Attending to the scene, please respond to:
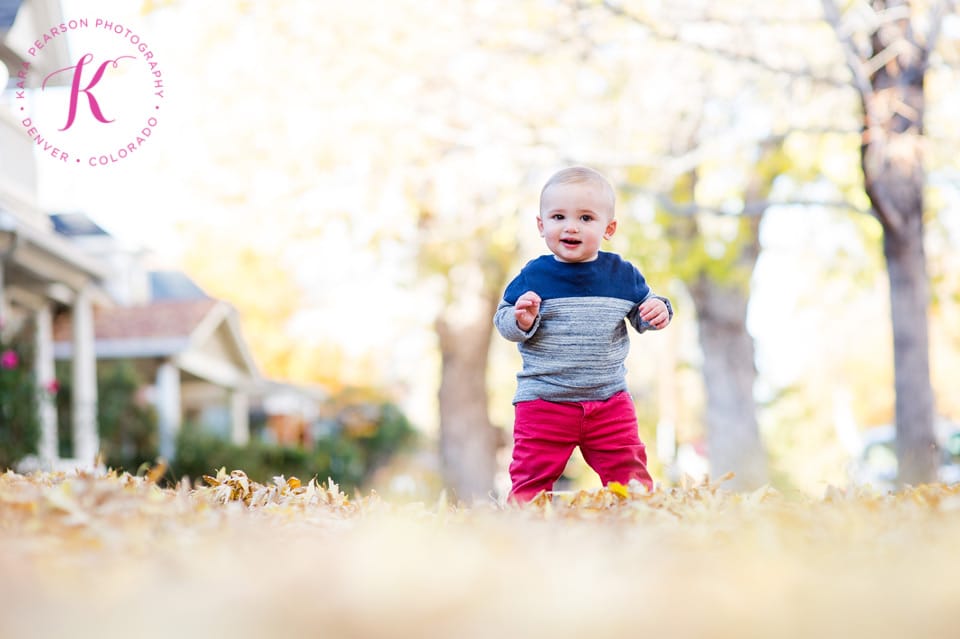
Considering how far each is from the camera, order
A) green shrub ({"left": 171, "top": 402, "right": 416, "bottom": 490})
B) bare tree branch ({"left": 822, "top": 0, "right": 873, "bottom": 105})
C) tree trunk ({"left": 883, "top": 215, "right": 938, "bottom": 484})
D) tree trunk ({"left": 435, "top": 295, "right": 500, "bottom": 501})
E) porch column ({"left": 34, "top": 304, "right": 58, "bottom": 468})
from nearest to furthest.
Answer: bare tree branch ({"left": 822, "top": 0, "right": 873, "bottom": 105}) < tree trunk ({"left": 883, "top": 215, "right": 938, "bottom": 484}) < porch column ({"left": 34, "top": 304, "right": 58, "bottom": 468}) < tree trunk ({"left": 435, "top": 295, "right": 500, "bottom": 501}) < green shrub ({"left": 171, "top": 402, "right": 416, "bottom": 490})

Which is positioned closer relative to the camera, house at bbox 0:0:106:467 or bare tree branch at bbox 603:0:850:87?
bare tree branch at bbox 603:0:850:87

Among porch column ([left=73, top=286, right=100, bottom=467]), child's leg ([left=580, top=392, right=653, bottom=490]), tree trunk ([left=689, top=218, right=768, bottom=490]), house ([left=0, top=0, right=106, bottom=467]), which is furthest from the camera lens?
porch column ([left=73, top=286, right=100, bottom=467])

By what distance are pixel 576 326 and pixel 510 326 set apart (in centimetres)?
27

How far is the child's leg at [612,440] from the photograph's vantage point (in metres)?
4.02

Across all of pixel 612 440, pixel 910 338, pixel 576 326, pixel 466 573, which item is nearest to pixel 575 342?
pixel 576 326

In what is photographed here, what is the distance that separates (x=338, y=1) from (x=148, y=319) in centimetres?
1377

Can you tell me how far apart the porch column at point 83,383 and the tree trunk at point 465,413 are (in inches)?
186

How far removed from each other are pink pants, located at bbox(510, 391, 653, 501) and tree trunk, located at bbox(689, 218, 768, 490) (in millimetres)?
9890

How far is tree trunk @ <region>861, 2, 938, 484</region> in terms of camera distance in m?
8.55

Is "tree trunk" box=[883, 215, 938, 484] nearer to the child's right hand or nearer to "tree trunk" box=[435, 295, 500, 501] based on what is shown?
the child's right hand

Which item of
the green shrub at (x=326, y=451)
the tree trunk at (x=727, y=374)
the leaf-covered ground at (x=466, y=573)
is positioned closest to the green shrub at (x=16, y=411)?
the green shrub at (x=326, y=451)

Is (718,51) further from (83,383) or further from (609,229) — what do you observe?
(83,383)

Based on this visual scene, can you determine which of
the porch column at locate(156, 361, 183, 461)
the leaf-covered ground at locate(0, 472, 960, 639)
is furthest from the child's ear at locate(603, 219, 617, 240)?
the porch column at locate(156, 361, 183, 461)

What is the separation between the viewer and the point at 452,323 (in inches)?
622
